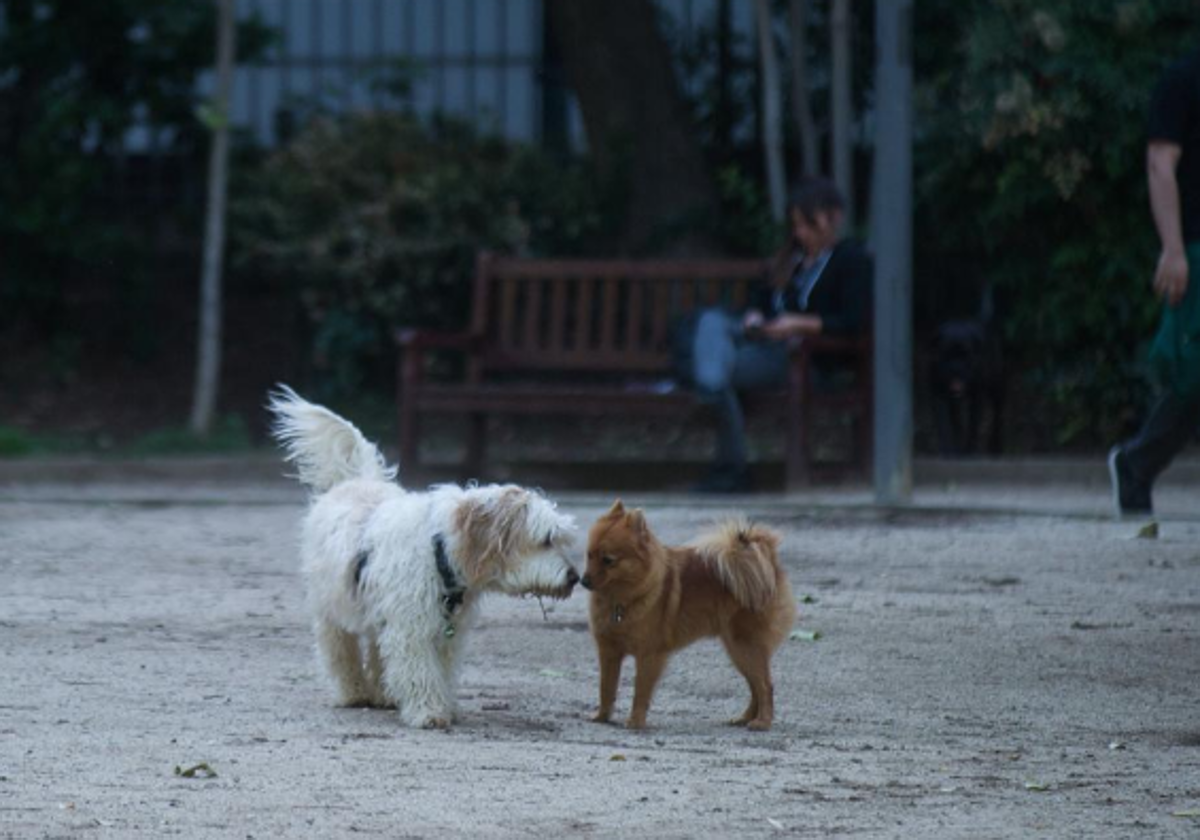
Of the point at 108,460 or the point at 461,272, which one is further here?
the point at 461,272

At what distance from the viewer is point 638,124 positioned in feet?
50.4

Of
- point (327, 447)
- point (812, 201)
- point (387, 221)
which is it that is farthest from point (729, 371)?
point (327, 447)

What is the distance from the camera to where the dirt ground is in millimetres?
4863

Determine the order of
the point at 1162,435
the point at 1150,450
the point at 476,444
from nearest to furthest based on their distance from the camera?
the point at 1162,435 → the point at 1150,450 → the point at 476,444

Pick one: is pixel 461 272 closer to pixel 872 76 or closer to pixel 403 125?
pixel 403 125

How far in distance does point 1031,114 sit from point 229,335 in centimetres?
665

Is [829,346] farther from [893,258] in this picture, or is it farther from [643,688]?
[643,688]

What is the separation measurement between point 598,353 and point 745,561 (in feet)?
22.8

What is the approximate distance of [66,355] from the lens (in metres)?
16.1

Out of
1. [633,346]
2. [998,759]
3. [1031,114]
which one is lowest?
[998,759]

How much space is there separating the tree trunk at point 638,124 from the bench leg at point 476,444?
2965 mm

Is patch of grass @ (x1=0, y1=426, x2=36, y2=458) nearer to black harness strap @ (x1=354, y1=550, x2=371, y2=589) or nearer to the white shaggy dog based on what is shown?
the white shaggy dog

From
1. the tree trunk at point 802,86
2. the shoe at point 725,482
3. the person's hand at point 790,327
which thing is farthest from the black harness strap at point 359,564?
the tree trunk at point 802,86

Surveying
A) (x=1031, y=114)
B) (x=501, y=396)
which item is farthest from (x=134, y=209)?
(x=1031, y=114)
